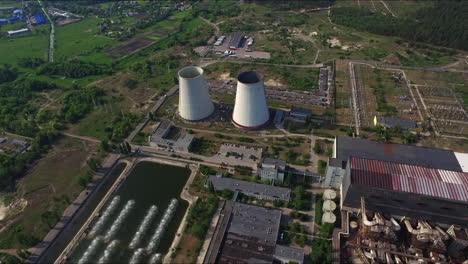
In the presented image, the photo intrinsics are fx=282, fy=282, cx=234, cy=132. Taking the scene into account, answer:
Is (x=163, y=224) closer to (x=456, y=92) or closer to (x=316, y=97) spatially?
(x=316, y=97)

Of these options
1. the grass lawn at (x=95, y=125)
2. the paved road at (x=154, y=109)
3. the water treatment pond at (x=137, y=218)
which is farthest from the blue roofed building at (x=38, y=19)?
the water treatment pond at (x=137, y=218)

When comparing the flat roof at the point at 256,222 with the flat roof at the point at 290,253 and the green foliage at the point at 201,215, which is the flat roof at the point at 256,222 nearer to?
the flat roof at the point at 290,253

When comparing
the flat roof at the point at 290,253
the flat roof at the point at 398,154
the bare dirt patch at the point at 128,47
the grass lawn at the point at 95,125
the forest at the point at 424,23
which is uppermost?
the forest at the point at 424,23

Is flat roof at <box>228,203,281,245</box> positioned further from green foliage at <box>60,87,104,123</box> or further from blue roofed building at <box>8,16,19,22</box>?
blue roofed building at <box>8,16,19,22</box>

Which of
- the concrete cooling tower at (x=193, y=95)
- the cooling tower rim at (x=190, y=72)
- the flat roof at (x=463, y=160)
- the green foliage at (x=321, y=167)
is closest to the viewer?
the flat roof at (x=463, y=160)

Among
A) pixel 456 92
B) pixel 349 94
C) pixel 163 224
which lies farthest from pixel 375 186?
pixel 456 92

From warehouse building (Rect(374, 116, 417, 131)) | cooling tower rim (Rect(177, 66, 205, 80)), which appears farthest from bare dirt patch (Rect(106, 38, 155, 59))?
warehouse building (Rect(374, 116, 417, 131))
